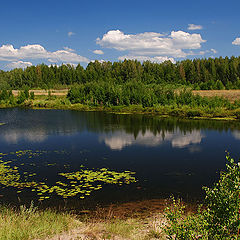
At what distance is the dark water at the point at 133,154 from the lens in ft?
48.5

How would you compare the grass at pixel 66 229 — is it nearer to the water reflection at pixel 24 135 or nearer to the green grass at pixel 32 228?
the green grass at pixel 32 228

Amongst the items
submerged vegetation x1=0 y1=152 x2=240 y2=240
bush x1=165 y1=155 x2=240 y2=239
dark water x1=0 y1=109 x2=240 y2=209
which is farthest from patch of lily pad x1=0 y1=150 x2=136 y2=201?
bush x1=165 y1=155 x2=240 y2=239

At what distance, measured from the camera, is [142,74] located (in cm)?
11450

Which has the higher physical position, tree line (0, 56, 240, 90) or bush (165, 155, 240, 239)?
tree line (0, 56, 240, 90)

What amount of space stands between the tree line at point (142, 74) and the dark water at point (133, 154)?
55.2 meters

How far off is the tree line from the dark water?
2172 inches

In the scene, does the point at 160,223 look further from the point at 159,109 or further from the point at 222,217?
the point at 159,109

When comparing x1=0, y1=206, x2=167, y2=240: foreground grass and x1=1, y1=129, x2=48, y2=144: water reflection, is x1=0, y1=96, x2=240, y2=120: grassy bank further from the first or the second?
x1=0, y1=206, x2=167, y2=240: foreground grass

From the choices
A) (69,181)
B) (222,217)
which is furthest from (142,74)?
(222,217)

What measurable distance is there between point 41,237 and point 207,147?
20461mm

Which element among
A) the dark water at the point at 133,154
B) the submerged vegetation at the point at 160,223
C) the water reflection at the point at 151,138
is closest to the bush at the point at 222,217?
the submerged vegetation at the point at 160,223

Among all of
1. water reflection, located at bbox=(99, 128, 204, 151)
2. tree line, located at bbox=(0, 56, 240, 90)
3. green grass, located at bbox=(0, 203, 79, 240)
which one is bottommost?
water reflection, located at bbox=(99, 128, 204, 151)

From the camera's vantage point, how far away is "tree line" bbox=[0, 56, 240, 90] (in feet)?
318

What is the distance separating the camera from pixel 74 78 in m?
117
